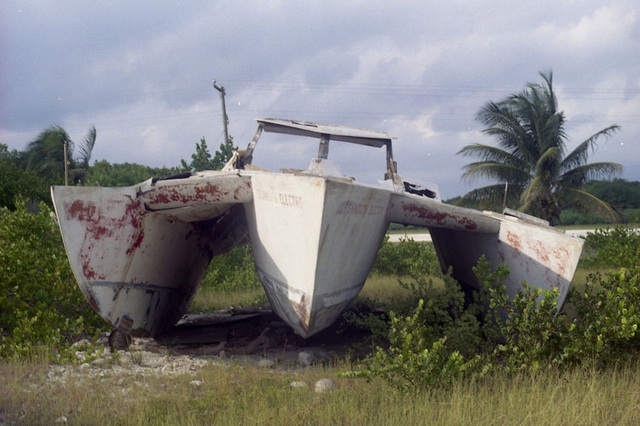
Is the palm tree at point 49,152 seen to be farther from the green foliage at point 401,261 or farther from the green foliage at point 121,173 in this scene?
the green foliage at point 401,261

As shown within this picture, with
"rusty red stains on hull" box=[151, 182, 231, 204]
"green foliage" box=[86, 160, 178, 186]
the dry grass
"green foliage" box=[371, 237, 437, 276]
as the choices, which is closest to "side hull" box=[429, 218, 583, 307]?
the dry grass

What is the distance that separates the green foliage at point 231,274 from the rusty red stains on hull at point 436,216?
6.51 m

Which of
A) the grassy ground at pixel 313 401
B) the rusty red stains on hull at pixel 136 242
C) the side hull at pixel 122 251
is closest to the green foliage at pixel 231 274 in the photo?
the side hull at pixel 122 251

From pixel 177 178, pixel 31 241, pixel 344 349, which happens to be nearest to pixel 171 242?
pixel 177 178

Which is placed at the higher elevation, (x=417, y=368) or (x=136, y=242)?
(x=136, y=242)

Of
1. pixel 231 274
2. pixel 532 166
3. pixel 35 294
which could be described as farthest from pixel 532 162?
pixel 35 294

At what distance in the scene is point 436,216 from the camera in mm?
6801

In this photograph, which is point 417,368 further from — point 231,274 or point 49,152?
point 49,152

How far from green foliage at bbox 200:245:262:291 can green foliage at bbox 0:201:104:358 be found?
4441mm

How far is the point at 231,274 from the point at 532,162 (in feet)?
39.2

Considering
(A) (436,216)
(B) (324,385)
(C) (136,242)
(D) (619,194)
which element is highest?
(D) (619,194)

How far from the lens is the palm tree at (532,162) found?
802 inches

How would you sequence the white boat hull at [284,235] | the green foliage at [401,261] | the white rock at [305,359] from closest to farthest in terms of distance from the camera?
the white boat hull at [284,235]
the white rock at [305,359]
the green foliage at [401,261]

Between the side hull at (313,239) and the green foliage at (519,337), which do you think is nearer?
the green foliage at (519,337)
